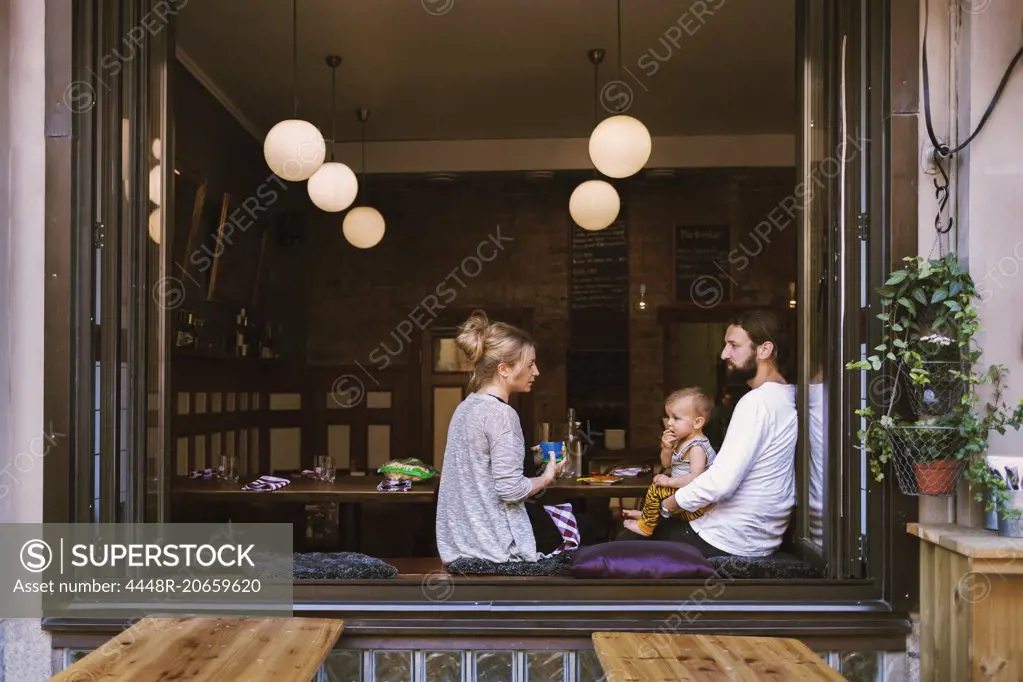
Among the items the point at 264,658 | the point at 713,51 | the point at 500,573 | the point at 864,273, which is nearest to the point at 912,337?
the point at 864,273

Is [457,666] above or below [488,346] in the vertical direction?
below

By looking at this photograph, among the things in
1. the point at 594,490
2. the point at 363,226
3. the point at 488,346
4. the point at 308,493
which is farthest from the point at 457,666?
the point at 363,226

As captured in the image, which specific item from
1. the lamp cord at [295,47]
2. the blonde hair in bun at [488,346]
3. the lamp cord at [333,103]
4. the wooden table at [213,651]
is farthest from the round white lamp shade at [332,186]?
the wooden table at [213,651]

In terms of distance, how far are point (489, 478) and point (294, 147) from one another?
1754mm

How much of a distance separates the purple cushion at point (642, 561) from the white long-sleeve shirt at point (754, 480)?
0.21 metres

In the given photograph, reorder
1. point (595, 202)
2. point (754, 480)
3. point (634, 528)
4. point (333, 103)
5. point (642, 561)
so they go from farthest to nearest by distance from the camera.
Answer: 1. point (333, 103)
2. point (595, 202)
3. point (634, 528)
4. point (754, 480)
5. point (642, 561)

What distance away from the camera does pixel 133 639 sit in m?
2.51

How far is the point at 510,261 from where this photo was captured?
7.58m

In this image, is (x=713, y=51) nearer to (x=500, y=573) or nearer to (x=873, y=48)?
(x=873, y=48)

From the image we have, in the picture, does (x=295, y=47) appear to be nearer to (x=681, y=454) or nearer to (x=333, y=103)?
(x=333, y=103)

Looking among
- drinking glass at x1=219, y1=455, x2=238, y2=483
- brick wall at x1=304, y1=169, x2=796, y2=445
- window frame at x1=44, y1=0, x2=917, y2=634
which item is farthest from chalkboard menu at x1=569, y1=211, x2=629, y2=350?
window frame at x1=44, y1=0, x2=917, y2=634

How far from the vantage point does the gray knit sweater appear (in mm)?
3312

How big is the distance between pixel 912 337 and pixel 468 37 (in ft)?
10.8

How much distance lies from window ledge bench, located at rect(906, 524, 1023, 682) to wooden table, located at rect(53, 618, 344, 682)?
5.46 feet
